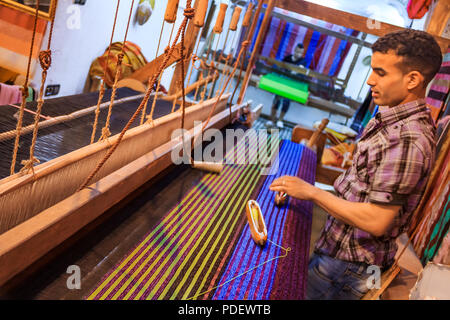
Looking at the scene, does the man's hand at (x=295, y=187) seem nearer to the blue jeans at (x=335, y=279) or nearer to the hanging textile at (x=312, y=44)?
the blue jeans at (x=335, y=279)

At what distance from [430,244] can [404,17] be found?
632 cm

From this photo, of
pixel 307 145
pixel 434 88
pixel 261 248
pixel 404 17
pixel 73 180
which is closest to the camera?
pixel 73 180

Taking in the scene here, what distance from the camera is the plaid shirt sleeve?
4.10ft

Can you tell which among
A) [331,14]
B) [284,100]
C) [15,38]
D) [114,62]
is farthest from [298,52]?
[15,38]

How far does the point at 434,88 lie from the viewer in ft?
11.9

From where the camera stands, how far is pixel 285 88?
750cm

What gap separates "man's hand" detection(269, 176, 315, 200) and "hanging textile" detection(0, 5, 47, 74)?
3.19 metres

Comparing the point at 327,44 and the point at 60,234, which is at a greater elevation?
the point at 327,44

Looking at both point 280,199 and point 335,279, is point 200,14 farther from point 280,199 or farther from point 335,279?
point 335,279
